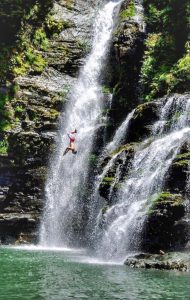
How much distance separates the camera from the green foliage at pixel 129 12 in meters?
36.9

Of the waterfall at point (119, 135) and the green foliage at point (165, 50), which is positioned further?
the green foliage at point (165, 50)

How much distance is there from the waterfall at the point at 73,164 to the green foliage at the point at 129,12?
9.60 feet

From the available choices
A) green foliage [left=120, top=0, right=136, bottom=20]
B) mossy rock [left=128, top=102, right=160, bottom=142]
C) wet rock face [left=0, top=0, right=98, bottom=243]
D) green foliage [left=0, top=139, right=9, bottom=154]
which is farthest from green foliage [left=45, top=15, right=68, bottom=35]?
mossy rock [left=128, top=102, right=160, bottom=142]

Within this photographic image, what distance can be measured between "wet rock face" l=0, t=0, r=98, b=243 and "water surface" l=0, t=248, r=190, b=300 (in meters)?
11.9

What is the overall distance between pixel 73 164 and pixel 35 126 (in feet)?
13.3

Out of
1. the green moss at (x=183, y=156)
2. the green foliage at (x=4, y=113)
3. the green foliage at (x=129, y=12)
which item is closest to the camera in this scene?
the green moss at (x=183, y=156)

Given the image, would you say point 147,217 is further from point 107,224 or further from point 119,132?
point 119,132

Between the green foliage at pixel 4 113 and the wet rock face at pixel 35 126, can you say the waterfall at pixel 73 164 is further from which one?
the green foliage at pixel 4 113

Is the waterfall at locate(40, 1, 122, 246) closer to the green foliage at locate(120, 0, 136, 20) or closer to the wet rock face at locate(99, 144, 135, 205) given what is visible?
the green foliage at locate(120, 0, 136, 20)

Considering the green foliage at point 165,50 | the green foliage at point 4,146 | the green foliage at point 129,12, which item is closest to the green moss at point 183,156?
the green foliage at point 165,50

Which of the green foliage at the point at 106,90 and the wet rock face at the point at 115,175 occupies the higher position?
the green foliage at the point at 106,90

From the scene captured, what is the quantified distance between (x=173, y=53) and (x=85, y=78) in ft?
23.8

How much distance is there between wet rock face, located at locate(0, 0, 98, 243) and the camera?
29.8m

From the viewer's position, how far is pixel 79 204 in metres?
29.0
